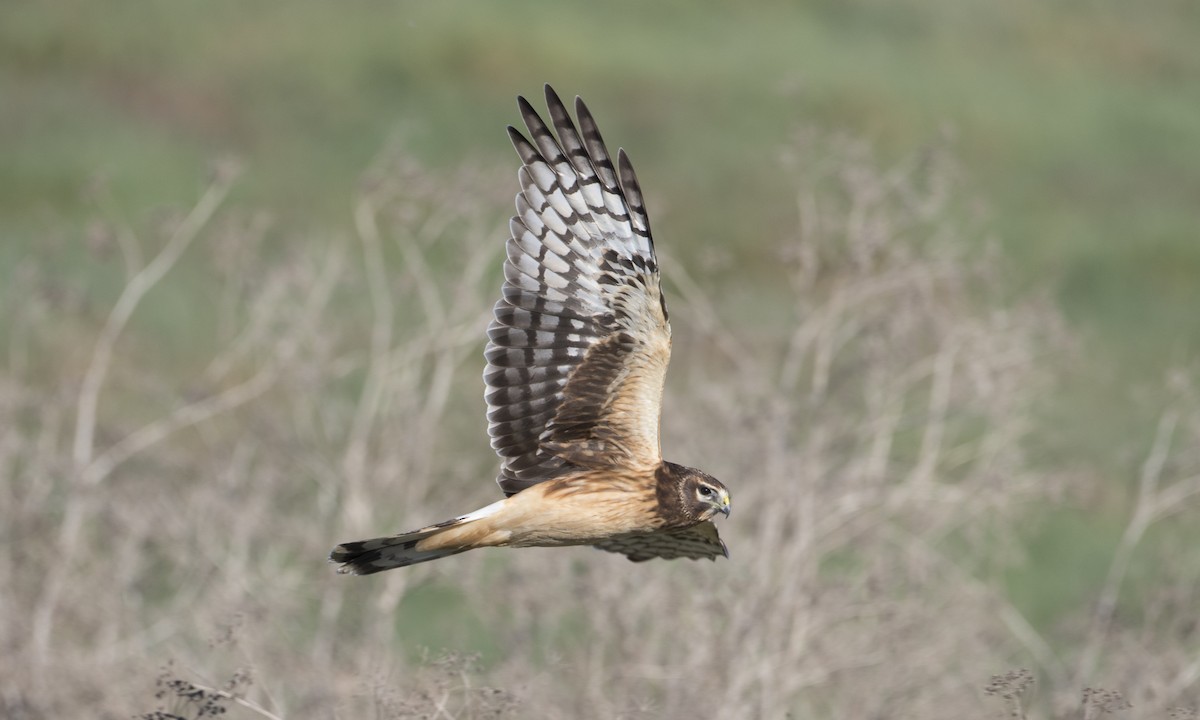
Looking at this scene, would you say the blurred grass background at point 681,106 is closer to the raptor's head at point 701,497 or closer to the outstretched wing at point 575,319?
the outstretched wing at point 575,319

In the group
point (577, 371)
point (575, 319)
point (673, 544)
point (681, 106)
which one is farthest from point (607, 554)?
point (681, 106)

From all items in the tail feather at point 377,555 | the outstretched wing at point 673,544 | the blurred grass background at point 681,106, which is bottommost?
the tail feather at point 377,555

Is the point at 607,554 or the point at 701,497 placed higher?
the point at 607,554

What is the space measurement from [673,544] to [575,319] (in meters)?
1.17

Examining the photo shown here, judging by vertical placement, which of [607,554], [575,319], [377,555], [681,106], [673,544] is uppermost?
[681,106]

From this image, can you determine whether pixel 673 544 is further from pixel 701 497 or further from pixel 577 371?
pixel 577 371

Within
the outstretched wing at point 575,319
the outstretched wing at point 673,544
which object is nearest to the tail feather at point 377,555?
the outstretched wing at point 575,319

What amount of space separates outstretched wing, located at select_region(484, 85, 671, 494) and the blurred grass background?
11.9m

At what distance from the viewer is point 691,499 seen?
867cm

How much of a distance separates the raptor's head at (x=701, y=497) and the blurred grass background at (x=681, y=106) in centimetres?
1244

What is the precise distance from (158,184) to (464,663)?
17076mm

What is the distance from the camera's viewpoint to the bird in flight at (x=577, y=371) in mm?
8641

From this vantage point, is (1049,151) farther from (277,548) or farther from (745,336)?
(277,548)

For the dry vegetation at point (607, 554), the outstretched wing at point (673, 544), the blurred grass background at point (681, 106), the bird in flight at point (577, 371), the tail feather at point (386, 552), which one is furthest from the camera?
the blurred grass background at point (681, 106)
